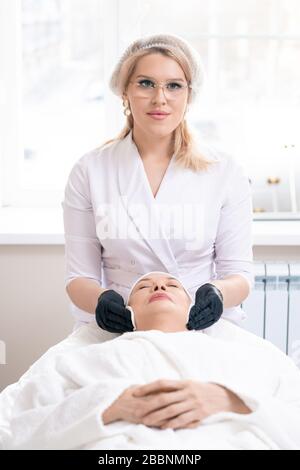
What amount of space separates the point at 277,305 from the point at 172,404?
3.86 feet

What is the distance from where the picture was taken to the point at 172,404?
1.48 metres

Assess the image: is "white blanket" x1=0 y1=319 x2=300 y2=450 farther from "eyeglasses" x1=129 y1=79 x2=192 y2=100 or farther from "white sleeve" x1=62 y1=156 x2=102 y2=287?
"eyeglasses" x1=129 y1=79 x2=192 y2=100

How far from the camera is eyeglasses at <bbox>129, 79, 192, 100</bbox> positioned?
2.07m

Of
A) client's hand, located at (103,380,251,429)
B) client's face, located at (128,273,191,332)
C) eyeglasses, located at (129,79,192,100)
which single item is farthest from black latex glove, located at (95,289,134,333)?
eyeglasses, located at (129,79,192,100)

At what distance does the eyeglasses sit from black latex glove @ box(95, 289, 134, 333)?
1.79 feet

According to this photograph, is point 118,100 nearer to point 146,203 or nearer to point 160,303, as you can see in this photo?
point 146,203

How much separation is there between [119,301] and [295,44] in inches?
56.9

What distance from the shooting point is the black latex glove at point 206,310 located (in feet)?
6.16

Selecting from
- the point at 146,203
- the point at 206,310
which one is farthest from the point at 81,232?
the point at 206,310

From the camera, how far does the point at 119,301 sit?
1.92 metres

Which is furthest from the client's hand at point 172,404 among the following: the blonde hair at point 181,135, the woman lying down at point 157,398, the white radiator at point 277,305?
the white radiator at point 277,305

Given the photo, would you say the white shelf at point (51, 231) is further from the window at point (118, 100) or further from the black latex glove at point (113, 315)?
the black latex glove at point (113, 315)

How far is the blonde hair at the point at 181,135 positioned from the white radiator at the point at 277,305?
0.58 metres

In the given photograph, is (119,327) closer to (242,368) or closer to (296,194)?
(242,368)
